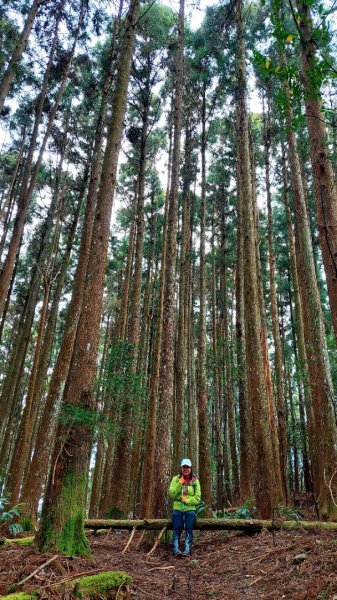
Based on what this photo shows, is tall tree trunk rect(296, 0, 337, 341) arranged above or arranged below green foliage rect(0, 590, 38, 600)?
above

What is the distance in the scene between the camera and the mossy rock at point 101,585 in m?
3.09

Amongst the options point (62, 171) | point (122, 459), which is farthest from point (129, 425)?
point (62, 171)

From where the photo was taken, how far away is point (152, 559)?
564cm

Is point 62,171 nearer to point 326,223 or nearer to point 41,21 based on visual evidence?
point 41,21

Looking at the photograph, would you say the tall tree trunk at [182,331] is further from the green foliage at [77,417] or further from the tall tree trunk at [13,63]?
the tall tree trunk at [13,63]

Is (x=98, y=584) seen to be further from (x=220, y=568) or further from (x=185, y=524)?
(x=185, y=524)

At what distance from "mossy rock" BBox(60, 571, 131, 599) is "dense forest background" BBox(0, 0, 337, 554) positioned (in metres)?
0.87

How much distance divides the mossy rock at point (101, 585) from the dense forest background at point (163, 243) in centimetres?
87

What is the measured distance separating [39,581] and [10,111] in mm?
15674

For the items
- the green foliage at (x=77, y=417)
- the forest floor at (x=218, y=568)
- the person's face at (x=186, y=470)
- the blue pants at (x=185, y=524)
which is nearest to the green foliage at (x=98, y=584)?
the forest floor at (x=218, y=568)

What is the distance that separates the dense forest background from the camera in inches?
174

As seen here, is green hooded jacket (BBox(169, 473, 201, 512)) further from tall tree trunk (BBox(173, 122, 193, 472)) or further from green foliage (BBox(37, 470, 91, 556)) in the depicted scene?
tall tree trunk (BBox(173, 122, 193, 472))

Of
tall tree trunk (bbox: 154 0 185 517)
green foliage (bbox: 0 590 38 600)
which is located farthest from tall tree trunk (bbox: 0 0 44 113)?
green foliage (bbox: 0 590 38 600)

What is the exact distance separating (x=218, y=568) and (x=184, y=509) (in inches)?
48.1
